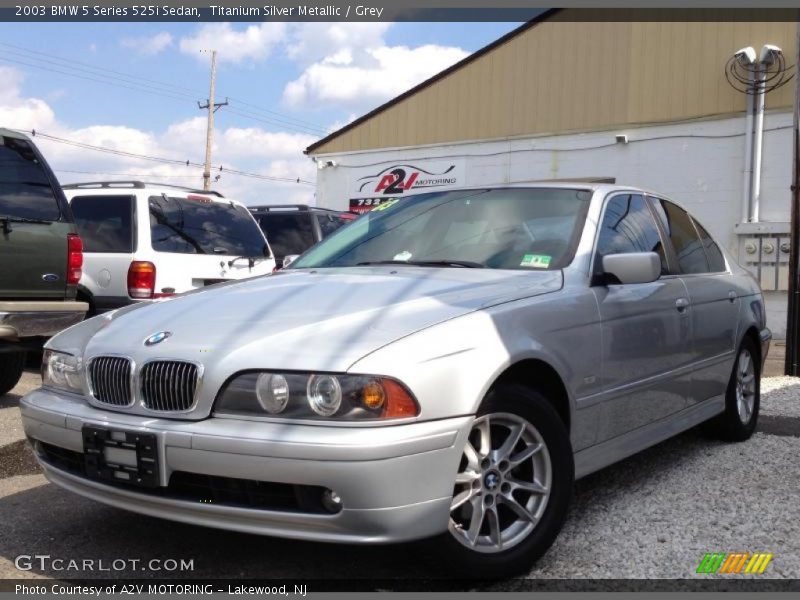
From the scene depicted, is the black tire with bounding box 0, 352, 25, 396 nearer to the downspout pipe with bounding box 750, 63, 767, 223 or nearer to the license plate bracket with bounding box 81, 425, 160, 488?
the license plate bracket with bounding box 81, 425, 160, 488

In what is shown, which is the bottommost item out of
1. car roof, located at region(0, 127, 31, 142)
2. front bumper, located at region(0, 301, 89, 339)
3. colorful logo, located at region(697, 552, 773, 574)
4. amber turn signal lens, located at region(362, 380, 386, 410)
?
colorful logo, located at region(697, 552, 773, 574)

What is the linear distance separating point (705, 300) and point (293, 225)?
24.1 ft

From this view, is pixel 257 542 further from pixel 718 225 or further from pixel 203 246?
pixel 718 225

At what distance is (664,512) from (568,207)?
1.52 metres

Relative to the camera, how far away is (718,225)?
14.9 m

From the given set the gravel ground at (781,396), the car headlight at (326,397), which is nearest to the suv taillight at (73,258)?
the car headlight at (326,397)

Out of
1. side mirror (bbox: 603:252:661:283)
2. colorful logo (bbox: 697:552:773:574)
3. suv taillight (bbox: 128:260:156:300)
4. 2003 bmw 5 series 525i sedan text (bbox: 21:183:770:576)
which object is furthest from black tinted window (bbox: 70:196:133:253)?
colorful logo (bbox: 697:552:773:574)

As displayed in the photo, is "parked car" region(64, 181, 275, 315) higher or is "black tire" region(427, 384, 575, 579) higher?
"parked car" region(64, 181, 275, 315)

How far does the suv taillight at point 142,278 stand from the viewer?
7270 mm

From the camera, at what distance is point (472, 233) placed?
410 centimetres

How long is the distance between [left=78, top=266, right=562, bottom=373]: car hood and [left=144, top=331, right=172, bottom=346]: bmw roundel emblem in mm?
23

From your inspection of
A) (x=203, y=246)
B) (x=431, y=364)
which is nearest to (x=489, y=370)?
(x=431, y=364)

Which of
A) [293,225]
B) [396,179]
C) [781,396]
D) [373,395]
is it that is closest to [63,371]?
[373,395]

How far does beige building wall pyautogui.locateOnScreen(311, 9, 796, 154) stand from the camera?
14906mm
